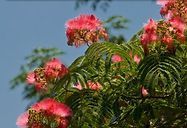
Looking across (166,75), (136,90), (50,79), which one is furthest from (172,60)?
(50,79)

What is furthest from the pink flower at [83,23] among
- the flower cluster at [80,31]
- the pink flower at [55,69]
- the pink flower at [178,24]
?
the pink flower at [178,24]

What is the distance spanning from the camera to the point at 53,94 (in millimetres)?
3516

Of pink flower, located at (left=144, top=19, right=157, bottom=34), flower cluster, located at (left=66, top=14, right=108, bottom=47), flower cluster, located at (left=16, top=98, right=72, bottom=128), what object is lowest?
flower cluster, located at (left=16, top=98, right=72, bottom=128)

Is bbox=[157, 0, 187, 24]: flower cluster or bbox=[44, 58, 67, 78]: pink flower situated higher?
bbox=[157, 0, 187, 24]: flower cluster

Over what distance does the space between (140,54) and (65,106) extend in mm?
557

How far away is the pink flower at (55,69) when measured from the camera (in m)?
3.50

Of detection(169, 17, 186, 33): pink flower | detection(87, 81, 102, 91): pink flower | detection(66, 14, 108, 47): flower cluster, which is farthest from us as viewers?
detection(66, 14, 108, 47): flower cluster

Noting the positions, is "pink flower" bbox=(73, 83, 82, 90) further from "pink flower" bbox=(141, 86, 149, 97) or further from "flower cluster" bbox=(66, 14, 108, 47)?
"pink flower" bbox=(141, 86, 149, 97)

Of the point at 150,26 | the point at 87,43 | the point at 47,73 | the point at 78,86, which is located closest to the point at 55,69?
the point at 47,73

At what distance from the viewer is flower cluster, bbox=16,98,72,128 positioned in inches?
126

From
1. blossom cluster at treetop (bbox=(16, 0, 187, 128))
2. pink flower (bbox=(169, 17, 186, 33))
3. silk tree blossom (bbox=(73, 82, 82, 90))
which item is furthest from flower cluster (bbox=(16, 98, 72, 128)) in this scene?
pink flower (bbox=(169, 17, 186, 33))

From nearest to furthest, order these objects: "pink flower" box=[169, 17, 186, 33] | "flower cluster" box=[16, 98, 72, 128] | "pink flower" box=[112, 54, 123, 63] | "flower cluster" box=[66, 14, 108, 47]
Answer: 1. "flower cluster" box=[16, 98, 72, 128]
2. "pink flower" box=[169, 17, 186, 33]
3. "pink flower" box=[112, 54, 123, 63]
4. "flower cluster" box=[66, 14, 108, 47]

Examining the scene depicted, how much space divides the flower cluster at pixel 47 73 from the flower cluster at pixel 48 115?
293 millimetres

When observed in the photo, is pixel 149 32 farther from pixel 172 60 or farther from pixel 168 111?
pixel 168 111
